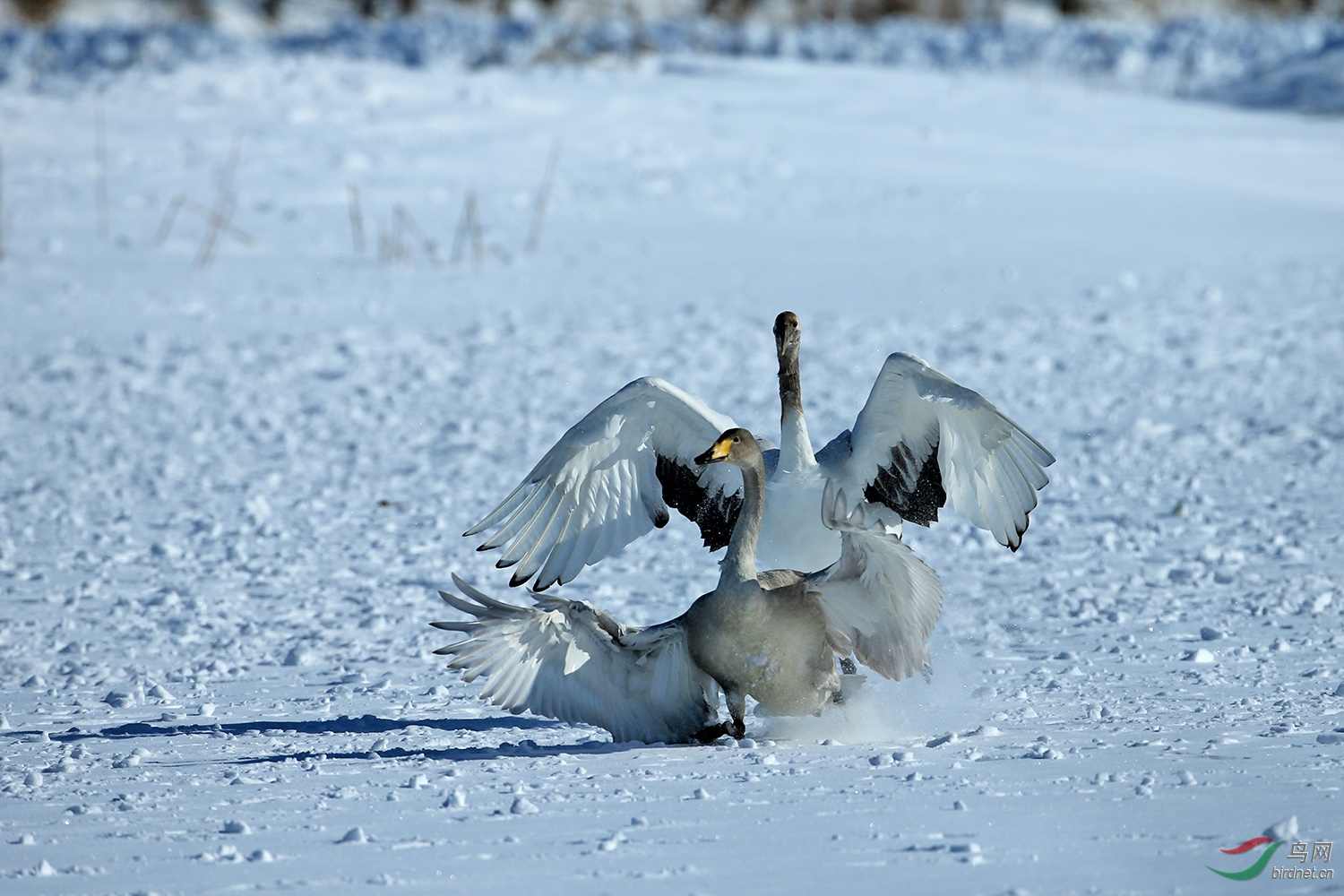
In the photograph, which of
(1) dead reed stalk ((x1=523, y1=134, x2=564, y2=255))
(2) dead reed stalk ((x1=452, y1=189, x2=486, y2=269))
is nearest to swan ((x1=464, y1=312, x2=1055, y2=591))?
(2) dead reed stalk ((x1=452, y1=189, x2=486, y2=269))

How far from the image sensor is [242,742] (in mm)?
4137

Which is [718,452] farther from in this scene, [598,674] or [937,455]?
[937,455]

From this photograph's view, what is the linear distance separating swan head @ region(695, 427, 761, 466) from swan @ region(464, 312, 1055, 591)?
546mm

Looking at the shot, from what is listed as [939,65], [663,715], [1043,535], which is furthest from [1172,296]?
[939,65]

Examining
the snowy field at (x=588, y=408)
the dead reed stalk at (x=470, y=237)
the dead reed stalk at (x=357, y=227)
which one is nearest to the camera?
the snowy field at (x=588, y=408)

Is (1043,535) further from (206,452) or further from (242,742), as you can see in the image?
(206,452)

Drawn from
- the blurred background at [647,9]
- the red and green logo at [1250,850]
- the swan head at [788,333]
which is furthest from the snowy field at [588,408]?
the blurred background at [647,9]

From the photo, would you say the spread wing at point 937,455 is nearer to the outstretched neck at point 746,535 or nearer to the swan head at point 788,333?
the swan head at point 788,333

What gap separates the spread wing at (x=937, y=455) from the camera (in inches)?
182

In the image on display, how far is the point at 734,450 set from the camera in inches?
172

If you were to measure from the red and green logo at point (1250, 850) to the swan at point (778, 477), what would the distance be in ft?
5.39

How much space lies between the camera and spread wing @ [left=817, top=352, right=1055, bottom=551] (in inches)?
182

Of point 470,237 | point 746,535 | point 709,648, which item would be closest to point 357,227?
point 470,237

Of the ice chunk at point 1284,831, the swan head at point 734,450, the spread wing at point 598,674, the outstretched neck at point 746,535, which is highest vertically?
the swan head at point 734,450
